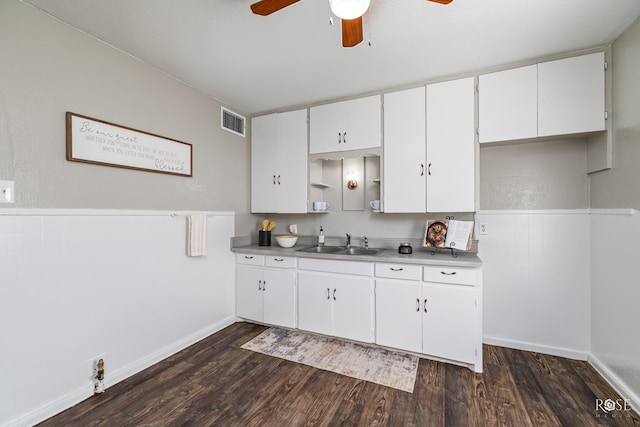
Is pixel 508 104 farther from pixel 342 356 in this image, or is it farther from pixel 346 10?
pixel 342 356

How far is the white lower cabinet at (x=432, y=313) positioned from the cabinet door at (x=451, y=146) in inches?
25.8

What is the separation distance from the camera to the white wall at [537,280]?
2.32 m

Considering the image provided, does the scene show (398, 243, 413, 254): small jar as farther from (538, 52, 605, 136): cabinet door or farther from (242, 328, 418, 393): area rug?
(538, 52, 605, 136): cabinet door

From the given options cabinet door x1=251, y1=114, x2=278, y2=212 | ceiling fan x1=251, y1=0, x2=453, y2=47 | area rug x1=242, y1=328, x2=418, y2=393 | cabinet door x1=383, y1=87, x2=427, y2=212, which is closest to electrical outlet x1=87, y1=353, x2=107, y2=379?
area rug x1=242, y1=328, x2=418, y2=393

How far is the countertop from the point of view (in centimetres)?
219

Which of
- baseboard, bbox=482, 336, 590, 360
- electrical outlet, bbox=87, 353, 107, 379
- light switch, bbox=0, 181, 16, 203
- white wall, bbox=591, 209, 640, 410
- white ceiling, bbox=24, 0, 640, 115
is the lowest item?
baseboard, bbox=482, 336, 590, 360

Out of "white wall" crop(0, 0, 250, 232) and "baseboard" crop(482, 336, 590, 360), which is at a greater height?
"white wall" crop(0, 0, 250, 232)

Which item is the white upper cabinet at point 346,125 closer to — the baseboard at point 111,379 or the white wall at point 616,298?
the white wall at point 616,298

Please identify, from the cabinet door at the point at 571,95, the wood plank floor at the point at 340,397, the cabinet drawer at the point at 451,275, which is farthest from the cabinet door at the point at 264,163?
the cabinet door at the point at 571,95

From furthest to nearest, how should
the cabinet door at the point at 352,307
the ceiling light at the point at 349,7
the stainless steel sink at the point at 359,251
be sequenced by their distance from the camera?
1. the stainless steel sink at the point at 359,251
2. the cabinet door at the point at 352,307
3. the ceiling light at the point at 349,7

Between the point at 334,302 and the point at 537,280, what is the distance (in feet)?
6.04

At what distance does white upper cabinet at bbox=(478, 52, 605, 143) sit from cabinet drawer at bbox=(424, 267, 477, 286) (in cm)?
114

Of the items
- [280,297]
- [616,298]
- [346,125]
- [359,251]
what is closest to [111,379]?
[280,297]

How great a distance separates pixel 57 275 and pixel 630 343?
3.71 meters
